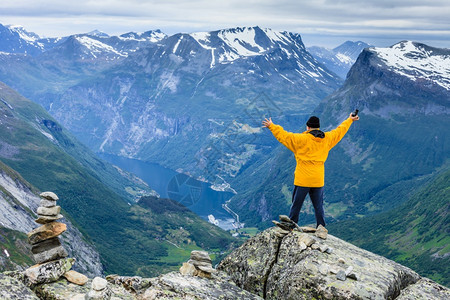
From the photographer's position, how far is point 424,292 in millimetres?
22094

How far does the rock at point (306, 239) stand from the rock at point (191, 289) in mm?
4011

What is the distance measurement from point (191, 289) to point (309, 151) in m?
10.3

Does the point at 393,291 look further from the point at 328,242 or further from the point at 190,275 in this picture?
the point at 190,275

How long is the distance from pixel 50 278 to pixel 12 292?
2.06 meters

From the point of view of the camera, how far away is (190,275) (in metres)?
23.4

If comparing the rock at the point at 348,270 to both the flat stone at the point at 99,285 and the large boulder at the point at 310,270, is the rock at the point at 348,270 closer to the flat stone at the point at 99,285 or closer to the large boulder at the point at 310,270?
the large boulder at the point at 310,270

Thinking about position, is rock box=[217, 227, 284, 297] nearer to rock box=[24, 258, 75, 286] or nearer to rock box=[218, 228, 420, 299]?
rock box=[218, 228, 420, 299]

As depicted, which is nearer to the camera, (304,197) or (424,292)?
(424,292)

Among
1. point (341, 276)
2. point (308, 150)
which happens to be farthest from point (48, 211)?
point (341, 276)

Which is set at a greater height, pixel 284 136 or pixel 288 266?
pixel 284 136

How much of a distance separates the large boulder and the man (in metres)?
2.55

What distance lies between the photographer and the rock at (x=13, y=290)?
18766 mm

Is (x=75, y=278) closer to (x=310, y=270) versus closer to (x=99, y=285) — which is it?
(x=99, y=285)

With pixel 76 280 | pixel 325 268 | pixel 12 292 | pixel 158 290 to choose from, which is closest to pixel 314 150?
pixel 325 268
